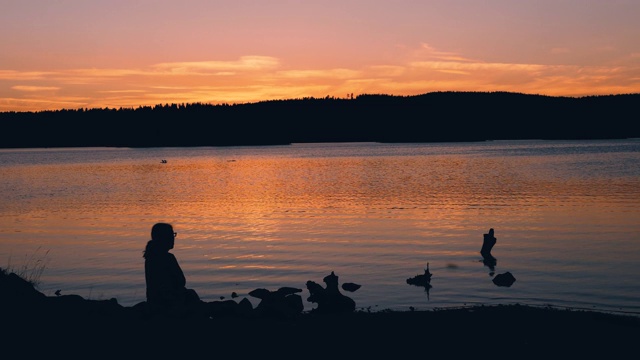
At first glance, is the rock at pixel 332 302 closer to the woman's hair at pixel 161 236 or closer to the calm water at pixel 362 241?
the calm water at pixel 362 241

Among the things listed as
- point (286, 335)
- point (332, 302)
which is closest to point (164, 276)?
point (286, 335)

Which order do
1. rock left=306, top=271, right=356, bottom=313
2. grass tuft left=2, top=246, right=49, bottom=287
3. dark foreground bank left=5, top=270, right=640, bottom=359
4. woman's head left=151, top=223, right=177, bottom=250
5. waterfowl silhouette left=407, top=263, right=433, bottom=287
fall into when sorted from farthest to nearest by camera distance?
grass tuft left=2, top=246, right=49, bottom=287
waterfowl silhouette left=407, top=263, right=433, bottom=287
rock left=306, top=271, right=356, bottom=313
woman's head left=151, top=223, right=177, bottom=250
dark foreground bank left=5, top=270, right=640, bottom=359

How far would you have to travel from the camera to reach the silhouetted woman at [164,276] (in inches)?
473

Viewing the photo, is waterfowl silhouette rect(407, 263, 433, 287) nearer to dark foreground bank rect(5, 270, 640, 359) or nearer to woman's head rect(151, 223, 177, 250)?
dark foreground bank rect(5, 270, 640, 359)

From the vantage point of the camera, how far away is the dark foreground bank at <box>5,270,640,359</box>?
9.73 meters

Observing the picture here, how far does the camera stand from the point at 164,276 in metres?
12.4

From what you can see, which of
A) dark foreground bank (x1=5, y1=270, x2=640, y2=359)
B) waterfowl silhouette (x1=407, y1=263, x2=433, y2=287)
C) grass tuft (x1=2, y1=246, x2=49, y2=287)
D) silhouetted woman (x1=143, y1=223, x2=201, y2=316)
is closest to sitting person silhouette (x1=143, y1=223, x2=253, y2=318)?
silhouetted woman (x1=143, y1=223, x2=201, y2=316)

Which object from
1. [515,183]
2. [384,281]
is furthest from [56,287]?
[515,183]

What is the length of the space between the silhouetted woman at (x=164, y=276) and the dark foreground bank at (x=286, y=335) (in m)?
0.47

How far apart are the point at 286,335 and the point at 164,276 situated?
2.93 meters

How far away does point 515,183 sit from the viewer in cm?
5638

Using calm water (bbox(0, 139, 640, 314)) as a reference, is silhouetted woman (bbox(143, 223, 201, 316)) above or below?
above

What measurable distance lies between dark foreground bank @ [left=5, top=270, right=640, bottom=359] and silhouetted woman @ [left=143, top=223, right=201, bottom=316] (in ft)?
1.56

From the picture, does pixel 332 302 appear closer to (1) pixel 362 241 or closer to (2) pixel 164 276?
(2) pixel 164 276
